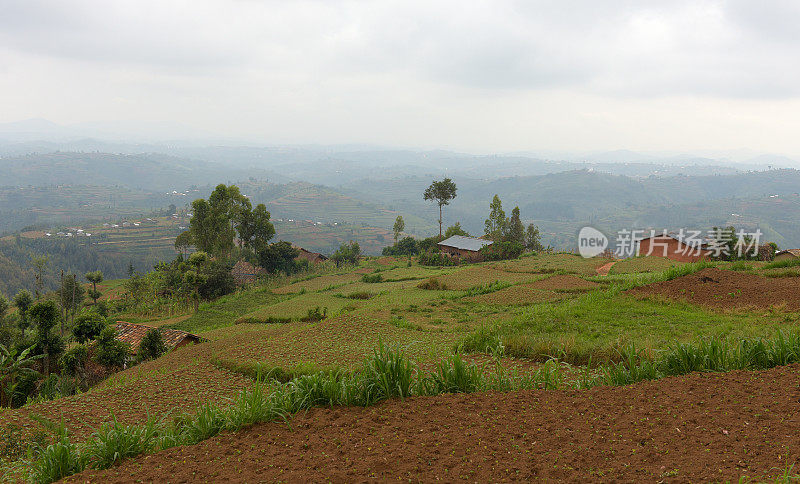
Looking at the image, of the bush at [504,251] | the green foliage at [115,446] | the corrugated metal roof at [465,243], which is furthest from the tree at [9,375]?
the corrugated metal roof at [465,243]

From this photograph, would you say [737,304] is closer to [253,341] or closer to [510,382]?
[510,382]

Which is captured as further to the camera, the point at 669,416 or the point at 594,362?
the point at 594,362

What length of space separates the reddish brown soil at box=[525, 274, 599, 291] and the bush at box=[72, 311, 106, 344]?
18421 millimetres

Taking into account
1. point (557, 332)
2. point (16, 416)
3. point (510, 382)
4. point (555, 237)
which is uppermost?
point (510, 382)

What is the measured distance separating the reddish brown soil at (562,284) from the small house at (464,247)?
79.0 ft

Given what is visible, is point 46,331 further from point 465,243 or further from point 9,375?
point 465,243

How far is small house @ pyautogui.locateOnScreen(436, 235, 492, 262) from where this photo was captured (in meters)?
48.5

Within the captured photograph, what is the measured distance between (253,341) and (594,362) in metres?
10.5

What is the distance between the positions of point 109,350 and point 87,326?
43.1 inches

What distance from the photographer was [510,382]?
6254 millimetres

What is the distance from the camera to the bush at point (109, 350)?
15.1 metres

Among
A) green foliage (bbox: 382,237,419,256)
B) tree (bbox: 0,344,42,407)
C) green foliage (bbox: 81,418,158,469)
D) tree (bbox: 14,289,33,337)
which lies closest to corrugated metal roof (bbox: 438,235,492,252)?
green foliage (bbox: 382,237,419,256)

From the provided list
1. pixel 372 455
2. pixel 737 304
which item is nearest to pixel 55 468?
pixel 372 455

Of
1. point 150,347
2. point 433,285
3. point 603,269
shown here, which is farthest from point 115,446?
point 603,269
